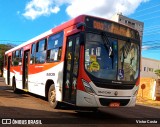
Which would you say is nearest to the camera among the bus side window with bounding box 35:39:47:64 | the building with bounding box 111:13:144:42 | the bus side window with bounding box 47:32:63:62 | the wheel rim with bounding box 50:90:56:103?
the bus side window with bounding box 47:32:63:62

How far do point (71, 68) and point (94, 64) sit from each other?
98 centimetres

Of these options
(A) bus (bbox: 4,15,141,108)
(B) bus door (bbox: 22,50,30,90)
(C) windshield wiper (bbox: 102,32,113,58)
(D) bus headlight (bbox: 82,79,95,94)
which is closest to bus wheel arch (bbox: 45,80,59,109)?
(A) bus (bbox: 4,15,141,108)

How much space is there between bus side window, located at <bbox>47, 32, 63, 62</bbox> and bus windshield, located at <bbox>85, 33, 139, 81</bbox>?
79.6 inches

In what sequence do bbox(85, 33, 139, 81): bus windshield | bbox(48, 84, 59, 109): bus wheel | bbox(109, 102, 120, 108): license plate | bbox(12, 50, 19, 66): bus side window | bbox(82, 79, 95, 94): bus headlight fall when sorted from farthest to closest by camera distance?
1. bbox(12, 50, 19, 66): bus side window
2. bbox(48, 84, 59, 109): bus wheel
3. bbox(109, 102, 120, 108): license plate
4. bbox(85, 33, 139, 81): bus windshield
5. bbox(82, 79, 95, 94): bus headlight

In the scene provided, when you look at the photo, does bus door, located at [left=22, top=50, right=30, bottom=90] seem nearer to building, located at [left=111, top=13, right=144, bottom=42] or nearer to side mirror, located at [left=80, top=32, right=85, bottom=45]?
side mirror, located at [left=80, top=32, right=85, bottom=45]

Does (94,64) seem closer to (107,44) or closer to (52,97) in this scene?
(107,44)

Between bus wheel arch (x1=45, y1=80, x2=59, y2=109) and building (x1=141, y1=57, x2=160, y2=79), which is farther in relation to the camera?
building (x1=141, y1=57, x2=160, y2=79)

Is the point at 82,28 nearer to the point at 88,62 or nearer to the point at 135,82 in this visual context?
the point at 88,62

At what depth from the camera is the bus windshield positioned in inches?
388

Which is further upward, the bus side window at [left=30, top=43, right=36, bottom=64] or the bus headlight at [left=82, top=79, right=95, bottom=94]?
the bus side window at [left=30, top=43, right=36, bottom=64]

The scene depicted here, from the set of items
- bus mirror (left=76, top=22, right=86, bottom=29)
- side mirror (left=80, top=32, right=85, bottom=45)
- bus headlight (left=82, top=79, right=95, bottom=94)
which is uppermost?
bus mirror (left=76, top=22, right=86, bottom=29)

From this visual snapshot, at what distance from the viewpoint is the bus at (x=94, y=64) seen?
9742 mm

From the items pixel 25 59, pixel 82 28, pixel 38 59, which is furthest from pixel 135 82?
pixel 25 59

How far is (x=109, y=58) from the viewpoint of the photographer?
399 inches
